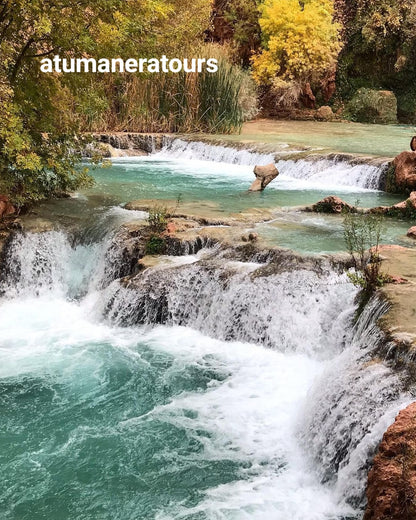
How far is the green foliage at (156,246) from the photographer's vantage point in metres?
8.43

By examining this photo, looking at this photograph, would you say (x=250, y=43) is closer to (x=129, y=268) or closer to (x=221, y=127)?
(x=221, y=127)

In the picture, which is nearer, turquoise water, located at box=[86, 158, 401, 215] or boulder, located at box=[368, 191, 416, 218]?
boulder, located at box=[368, 191, 416, 218]

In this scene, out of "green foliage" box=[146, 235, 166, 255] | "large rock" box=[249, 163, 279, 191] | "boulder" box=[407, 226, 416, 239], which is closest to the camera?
"green foliage" box=[146, 235, 166, 255]

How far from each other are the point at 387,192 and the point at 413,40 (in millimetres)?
13912

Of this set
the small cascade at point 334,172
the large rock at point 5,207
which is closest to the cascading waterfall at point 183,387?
the large rock at point 5,207

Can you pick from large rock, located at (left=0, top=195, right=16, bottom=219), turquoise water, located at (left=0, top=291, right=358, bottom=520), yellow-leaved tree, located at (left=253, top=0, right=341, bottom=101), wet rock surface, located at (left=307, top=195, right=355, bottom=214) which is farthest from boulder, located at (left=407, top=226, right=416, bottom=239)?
yellow-leaved tree, located at (left=253, top=0, right=341, bottom=101)

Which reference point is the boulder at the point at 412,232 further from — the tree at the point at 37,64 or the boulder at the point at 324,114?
the boulder at the point at 324,114

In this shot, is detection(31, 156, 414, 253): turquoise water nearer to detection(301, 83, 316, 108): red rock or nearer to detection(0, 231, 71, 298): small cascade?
detection(0, 231, 71, 298): small cascade

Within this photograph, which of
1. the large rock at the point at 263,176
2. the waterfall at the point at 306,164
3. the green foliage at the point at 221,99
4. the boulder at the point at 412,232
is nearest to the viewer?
the boulder at the point at 412,232

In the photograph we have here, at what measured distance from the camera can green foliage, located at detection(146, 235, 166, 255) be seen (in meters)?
8.43

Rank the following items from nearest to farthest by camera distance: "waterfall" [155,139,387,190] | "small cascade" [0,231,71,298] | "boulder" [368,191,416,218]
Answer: "small cascade" [0,231,71,298] < "boulder" [368,191,416,218] < "waterfall" [155,139,387,190]

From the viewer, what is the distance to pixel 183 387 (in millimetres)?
6332

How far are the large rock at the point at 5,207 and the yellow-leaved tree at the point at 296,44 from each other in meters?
15.3

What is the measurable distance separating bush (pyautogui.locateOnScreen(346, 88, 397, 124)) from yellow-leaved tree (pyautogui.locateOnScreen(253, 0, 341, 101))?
1.83 m
